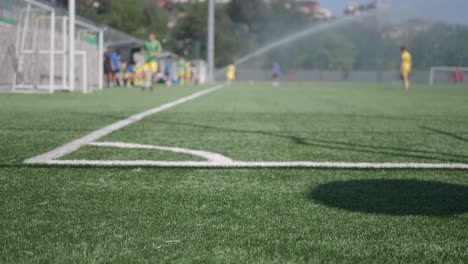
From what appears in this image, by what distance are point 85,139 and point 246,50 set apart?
80.3 meters

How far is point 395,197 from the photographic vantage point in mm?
2754

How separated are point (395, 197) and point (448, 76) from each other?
64.2 meters

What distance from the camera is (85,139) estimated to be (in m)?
5.00

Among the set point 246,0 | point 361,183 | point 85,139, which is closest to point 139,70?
point 85,139

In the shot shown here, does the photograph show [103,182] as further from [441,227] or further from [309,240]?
[441,227]

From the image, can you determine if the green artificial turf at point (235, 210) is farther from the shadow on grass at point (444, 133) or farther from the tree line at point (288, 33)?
the tree line at point (288, 33)

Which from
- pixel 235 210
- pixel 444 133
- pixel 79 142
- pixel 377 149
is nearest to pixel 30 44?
pixel 79 142

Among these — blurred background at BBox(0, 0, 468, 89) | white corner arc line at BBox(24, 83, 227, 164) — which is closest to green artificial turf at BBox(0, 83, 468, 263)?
white corner arc line at BBox(24, 83, 227, 164)

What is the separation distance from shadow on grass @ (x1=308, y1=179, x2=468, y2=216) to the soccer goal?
59391mm

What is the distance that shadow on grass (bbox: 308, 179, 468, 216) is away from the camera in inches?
98.8

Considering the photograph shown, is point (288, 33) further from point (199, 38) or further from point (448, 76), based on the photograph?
point (448, 76)

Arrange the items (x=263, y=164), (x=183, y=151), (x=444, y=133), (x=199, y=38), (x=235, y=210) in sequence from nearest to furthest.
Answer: (x=235, y=210), (x=263, y=164), (x=183, y=151), (x=444, y=133), (x=199, y=38)

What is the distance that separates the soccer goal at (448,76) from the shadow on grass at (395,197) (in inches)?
2338

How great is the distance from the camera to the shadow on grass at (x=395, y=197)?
2.51 metres
